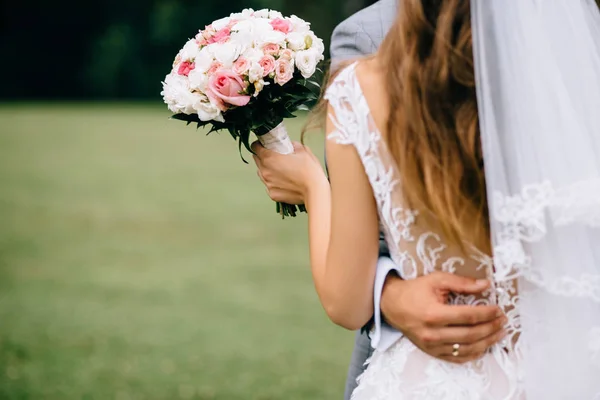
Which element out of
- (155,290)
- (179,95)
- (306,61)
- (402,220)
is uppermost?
(306,61)

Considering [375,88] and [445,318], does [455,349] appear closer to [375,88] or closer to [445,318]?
[445,318]

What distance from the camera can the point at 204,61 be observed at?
2.57m

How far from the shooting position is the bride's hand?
7.93ft

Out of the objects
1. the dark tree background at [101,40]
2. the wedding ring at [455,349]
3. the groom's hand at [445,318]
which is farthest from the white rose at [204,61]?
the dark tree background at [101,40]

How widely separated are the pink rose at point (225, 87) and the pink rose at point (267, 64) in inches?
3.0

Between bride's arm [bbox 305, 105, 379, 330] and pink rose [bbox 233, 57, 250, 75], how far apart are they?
0.55 m

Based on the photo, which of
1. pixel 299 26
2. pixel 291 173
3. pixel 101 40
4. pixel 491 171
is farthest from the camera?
pixel 101 40

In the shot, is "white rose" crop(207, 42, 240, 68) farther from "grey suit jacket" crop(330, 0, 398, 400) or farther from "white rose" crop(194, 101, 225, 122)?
"grey suit jacket" crop(330, 0, 398, 400)

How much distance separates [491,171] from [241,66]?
37.2 inches

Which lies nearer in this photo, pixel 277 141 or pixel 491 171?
pixel 491 171

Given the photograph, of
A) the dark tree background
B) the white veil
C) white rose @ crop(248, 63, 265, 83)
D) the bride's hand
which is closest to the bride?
the white veil

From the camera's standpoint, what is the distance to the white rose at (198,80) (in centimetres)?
254

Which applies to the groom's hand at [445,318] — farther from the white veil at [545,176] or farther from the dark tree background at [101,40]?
the dark tree background at [101,40]

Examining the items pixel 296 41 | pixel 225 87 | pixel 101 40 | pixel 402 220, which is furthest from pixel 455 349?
pixel 101 40
